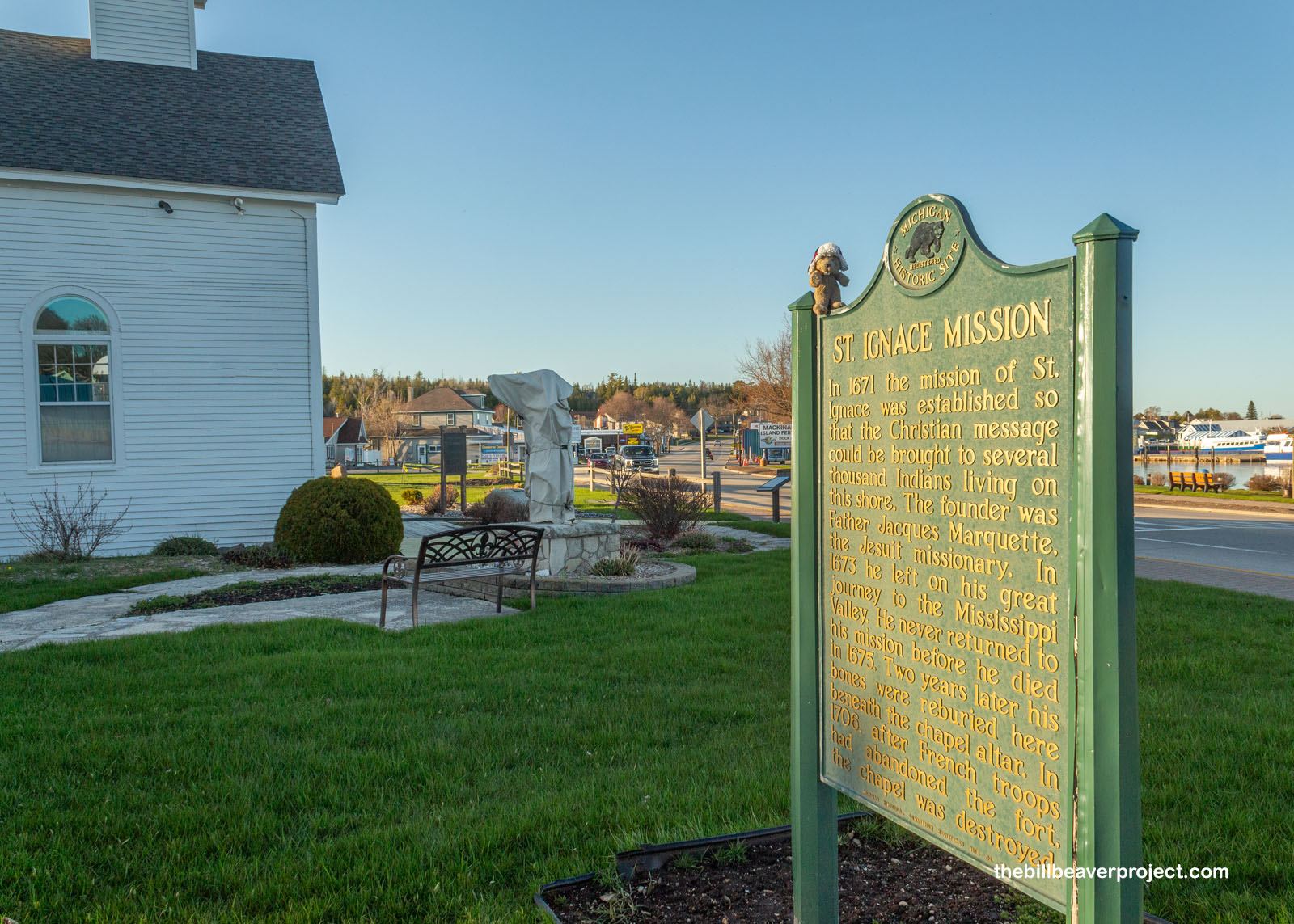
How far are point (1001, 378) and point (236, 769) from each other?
4.03 meters

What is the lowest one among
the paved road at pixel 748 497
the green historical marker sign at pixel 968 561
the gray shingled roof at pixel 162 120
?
the paved road at pixel 748 497

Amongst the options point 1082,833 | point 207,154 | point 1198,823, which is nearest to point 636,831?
point 1082,833

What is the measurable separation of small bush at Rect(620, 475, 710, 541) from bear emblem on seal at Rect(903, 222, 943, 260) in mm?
12204

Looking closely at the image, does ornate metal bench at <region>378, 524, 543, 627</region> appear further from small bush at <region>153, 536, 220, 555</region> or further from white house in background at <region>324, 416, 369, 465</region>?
white house in background at <region>324, 416, 369, 465</region>

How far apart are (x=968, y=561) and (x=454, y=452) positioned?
20.7 m

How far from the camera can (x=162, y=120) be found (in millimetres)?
15453

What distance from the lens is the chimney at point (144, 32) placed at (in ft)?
54.2

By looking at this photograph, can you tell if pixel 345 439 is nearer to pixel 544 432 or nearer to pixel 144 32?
pixel 144 32

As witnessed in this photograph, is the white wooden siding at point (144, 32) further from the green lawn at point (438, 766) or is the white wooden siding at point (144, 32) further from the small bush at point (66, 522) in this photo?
the green lawn at point (438, 766)

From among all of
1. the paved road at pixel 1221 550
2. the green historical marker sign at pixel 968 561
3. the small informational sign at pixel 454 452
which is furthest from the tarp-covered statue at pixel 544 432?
the small informational sign at pixel 454 452

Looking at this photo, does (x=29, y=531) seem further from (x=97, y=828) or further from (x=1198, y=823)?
(x=1198, y=823)

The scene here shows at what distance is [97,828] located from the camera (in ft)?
12.3

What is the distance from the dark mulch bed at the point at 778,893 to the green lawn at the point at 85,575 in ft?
28.7

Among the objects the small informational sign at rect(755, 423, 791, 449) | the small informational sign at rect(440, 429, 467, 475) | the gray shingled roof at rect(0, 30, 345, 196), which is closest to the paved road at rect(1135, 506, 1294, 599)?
the gray shingled roof at rect(0, 30, 345, 196)
